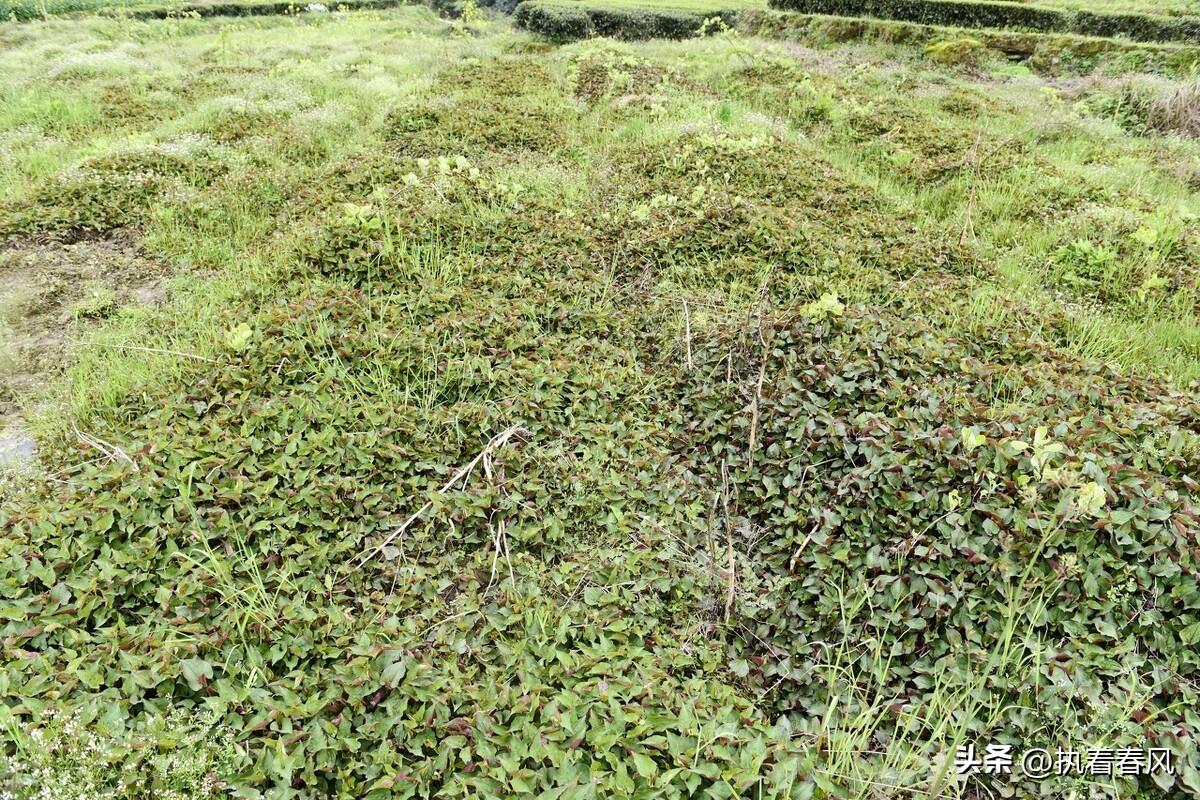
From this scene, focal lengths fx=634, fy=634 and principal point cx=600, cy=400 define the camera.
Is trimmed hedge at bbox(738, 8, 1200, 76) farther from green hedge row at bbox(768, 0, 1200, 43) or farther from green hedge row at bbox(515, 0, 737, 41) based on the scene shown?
green hedge row at bbox(515, 0, 737, 41)

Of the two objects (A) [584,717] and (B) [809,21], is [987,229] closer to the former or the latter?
(A) [584,717]

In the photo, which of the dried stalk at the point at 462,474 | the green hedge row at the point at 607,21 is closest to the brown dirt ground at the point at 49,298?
the dried stalk at the point at 462,474

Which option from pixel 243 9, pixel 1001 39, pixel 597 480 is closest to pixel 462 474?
pixel 597 480

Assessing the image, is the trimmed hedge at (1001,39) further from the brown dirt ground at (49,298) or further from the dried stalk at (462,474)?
the brown dirt ground at (49,298)

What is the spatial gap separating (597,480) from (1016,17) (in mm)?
21555

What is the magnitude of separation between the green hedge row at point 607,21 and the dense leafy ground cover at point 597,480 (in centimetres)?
1453

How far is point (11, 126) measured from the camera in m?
10.3

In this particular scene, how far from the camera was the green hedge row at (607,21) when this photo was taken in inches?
789

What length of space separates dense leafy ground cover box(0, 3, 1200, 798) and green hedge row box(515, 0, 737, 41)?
14.5m

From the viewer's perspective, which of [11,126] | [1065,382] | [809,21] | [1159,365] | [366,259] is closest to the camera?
[1065,382]

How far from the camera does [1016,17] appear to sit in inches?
709

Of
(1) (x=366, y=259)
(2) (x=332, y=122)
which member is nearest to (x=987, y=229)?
(1) (x=366, y=259)

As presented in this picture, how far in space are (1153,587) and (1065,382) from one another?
1.74 metres

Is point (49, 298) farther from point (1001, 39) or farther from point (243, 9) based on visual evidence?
point (243, 9)
